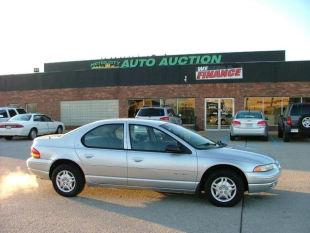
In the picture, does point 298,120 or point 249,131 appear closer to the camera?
point 298,120

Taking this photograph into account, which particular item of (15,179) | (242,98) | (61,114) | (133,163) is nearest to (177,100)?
(242,98)

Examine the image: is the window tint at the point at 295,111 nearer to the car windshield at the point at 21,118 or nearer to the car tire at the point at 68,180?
the car windshield at the point at 21,118

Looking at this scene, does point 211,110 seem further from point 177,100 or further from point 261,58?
point 261,58

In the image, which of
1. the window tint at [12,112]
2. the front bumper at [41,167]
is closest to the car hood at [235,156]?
the front bumper at [41,167]

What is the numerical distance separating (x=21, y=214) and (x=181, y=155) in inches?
108

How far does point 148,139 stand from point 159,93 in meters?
21.2

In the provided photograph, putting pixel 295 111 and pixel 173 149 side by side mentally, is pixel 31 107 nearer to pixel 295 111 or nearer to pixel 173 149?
pixel 295 111

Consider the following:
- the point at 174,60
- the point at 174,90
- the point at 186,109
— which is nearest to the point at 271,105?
the point at 186,109

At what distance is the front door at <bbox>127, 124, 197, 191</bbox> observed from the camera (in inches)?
302

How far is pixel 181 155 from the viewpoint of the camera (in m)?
7.74

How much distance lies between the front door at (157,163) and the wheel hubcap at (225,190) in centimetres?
40

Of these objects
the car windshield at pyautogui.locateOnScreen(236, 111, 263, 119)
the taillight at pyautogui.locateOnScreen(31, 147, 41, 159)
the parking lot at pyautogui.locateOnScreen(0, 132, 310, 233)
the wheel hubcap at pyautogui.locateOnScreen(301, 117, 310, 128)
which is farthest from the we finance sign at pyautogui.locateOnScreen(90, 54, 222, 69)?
the taillight at pyautogui.locateOnScreen(31, 147, 41, 159)

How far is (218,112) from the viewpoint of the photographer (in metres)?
28.2

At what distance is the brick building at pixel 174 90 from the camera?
27.2 meters
